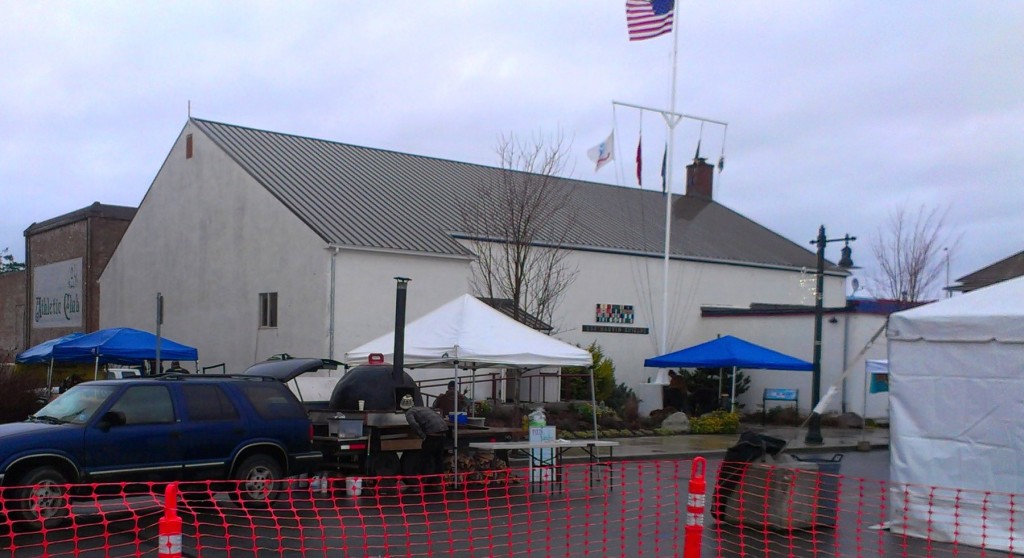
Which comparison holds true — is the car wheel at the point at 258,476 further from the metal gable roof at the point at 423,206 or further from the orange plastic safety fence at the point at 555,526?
the metal gable roof at the point at 423,206

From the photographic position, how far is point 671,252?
33344 mm

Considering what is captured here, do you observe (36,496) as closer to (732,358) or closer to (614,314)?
(732,358)

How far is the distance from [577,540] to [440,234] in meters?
17.6

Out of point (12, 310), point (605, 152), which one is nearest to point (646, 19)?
point (605, 152)

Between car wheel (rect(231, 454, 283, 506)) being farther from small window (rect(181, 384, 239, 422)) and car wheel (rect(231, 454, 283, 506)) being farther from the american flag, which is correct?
the american flag

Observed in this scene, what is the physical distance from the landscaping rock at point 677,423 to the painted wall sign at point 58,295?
80.0 ft

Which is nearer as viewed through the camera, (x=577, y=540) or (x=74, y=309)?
(x=577, y=540)

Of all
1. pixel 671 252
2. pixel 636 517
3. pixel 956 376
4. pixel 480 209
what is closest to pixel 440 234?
pixel 480 209

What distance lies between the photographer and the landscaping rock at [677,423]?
25531 mm

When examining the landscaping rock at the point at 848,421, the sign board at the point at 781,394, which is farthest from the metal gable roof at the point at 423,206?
the landscaping rock at the point at 848,421

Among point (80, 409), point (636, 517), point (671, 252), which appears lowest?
point (636, 517)

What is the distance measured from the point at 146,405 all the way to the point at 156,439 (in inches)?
19.0

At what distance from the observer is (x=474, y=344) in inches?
580

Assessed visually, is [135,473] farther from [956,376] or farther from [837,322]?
[837,322]
